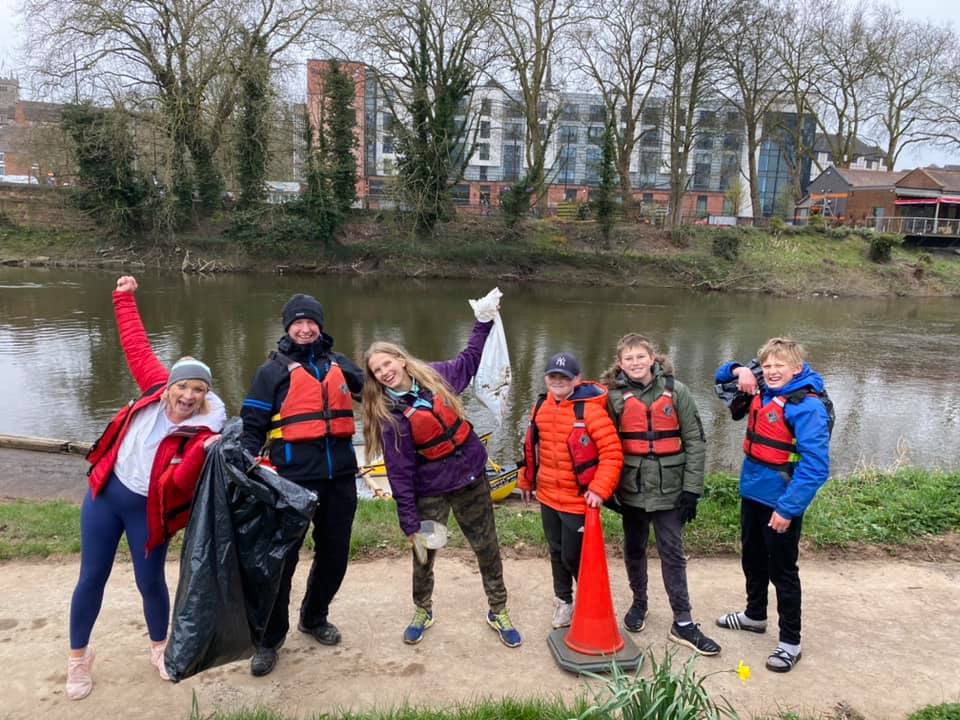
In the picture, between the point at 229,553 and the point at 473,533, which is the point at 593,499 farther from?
the point at 229,553

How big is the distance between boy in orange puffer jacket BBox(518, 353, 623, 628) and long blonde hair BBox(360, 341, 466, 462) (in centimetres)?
54

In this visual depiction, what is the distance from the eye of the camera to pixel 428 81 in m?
36.2

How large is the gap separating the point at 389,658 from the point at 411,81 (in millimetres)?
36278

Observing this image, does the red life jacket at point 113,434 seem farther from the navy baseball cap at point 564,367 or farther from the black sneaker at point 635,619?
the black sneaker at point 635,619

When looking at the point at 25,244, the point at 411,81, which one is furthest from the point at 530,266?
the point at 25,244

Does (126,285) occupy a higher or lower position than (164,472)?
higher

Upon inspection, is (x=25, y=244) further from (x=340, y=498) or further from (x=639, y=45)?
(x=340, y=498)

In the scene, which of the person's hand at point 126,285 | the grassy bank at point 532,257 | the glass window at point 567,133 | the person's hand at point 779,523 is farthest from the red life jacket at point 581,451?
the glass window at point 567,133

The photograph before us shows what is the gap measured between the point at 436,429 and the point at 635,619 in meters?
1.69

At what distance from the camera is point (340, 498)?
12.4 ft

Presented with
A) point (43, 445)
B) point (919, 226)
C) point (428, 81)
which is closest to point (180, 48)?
point (428, 81)

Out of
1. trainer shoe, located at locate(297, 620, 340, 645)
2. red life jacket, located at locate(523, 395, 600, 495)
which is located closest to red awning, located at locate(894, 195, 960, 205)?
red life jacket, located at locate(523, 395, 600, 495)

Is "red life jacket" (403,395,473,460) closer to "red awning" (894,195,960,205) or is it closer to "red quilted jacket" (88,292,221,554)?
"red quilted jacket" (88,292,221,554)

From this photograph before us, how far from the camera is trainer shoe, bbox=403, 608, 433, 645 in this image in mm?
3930
